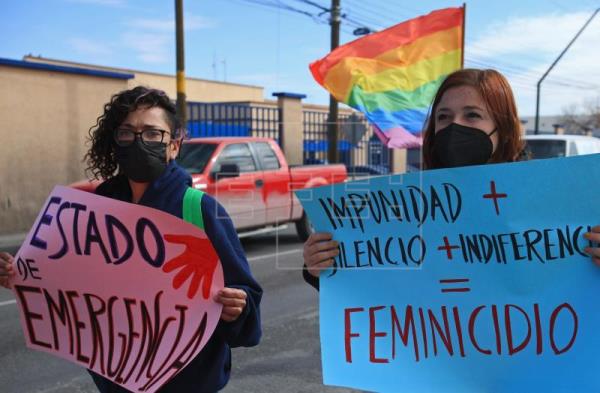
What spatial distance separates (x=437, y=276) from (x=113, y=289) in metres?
1.07

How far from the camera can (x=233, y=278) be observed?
208cm

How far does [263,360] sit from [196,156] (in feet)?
16.4

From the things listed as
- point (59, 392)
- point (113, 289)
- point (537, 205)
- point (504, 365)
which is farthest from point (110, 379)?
point (59, 392)

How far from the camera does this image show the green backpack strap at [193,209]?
6.84ft

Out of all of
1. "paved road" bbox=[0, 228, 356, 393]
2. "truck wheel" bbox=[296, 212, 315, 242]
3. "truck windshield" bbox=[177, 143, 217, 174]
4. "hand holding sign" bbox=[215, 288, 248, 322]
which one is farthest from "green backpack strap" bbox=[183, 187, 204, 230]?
"truck wheel" bbox=[296, 212, 315, 242]

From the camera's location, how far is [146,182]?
7.44ft

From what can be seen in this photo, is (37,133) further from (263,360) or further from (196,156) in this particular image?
(263,360)

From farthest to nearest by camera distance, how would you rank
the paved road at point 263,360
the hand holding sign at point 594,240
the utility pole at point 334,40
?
the utility pole at point 334,40, the paved road at point 263,360, the hand holding sign at point 594,240

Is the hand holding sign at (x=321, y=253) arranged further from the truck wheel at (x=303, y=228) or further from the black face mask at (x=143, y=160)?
the truck wheel at (x=303, y=228)

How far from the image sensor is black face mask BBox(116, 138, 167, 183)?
2.19 m

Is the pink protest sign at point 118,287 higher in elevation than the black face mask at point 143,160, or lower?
lower

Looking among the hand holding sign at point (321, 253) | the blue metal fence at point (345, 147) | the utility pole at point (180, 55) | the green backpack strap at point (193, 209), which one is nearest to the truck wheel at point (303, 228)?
the utility pole at point (180, 55)

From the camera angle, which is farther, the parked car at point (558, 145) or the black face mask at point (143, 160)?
the parked car at point (558, 145)

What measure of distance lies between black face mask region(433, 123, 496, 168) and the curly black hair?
1.03 metres
